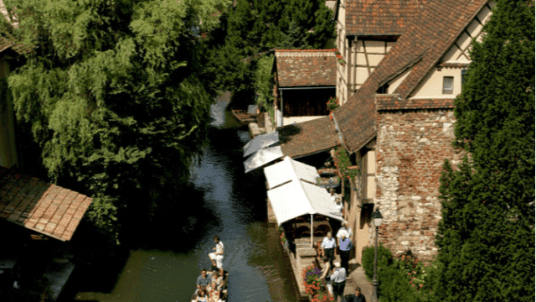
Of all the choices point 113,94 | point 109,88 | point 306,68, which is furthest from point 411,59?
point 306,68

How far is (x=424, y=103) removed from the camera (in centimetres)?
1764

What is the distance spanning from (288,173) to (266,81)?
41.8 ft

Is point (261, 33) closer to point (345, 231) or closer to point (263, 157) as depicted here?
point (263, 157)

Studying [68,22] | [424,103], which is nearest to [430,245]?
[424,103]

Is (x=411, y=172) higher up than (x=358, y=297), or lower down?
higher up

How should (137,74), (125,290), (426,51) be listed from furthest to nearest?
(137,74), (125,290), (426,51)

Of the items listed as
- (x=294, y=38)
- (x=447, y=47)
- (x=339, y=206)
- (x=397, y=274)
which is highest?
(x=294, y=38)

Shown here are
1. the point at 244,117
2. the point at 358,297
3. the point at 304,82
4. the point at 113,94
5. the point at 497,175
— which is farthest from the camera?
the point at 244,117

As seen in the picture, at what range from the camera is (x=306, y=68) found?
30828 millimetres

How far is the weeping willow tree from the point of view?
20500 millimetres

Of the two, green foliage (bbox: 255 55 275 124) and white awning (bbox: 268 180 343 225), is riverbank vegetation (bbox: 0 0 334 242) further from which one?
green foliage (bbox: 255 55 275 124)

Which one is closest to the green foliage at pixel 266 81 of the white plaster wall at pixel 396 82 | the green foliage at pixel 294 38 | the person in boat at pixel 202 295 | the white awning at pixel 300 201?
the green foliage at pixel 294 38

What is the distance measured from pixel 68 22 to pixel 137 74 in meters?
2.98

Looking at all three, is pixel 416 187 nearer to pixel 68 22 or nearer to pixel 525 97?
pixel 525 97
